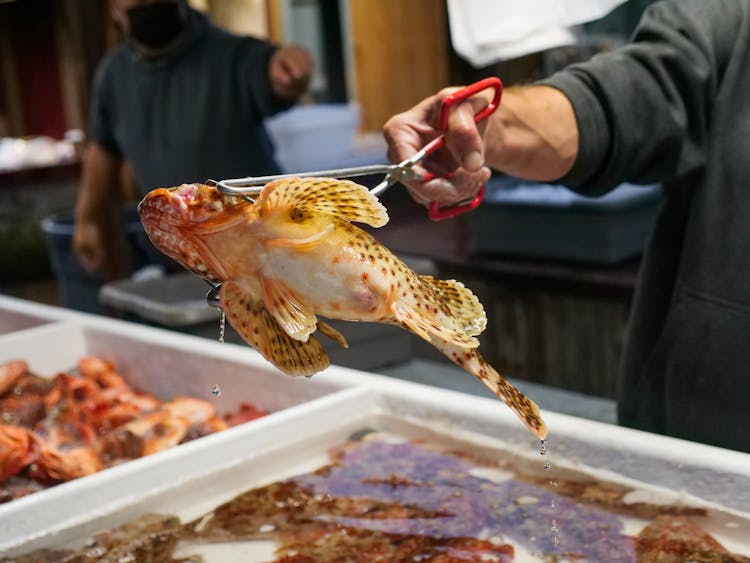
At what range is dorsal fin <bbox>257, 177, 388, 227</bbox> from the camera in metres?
0.88

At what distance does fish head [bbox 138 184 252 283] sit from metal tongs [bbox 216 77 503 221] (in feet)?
0.06

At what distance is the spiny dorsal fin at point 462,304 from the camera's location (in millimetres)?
1025

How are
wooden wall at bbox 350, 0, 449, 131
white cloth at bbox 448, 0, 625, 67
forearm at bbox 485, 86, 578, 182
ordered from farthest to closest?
wooden wall at bbox 350, 0, 449, 131 → white cloth at bbox 448, 0, 625, 67 → forearm at bbox 485, 86, 578, 182

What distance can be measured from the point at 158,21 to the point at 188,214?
90.6 inches

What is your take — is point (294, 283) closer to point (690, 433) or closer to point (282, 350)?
point (282, 350)

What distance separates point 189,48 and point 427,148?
212cm

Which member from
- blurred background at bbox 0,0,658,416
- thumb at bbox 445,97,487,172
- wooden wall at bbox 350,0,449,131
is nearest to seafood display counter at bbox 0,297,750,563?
thumb at bbox 445,97,487,172

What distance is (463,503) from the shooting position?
128 cm

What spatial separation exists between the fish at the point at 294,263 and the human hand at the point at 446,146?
0.84 feet

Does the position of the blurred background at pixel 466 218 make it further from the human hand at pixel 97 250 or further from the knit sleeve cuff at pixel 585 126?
the knit sleeve cuff at pixel 585 126

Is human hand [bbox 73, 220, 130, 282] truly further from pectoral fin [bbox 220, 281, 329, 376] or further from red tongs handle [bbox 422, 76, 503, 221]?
pectoral fin [bbox 220, 281, 329, 376]

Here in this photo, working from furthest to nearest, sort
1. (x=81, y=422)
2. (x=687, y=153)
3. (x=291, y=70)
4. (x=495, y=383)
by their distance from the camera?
(x=291, y=70)
(x=81, y=422)
(x=687, y=153)
(x=495, y=383)

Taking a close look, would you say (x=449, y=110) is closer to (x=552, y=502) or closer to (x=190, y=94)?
(x=552, y=502)

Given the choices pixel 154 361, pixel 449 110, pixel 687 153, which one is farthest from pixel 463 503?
pixel 154 361
